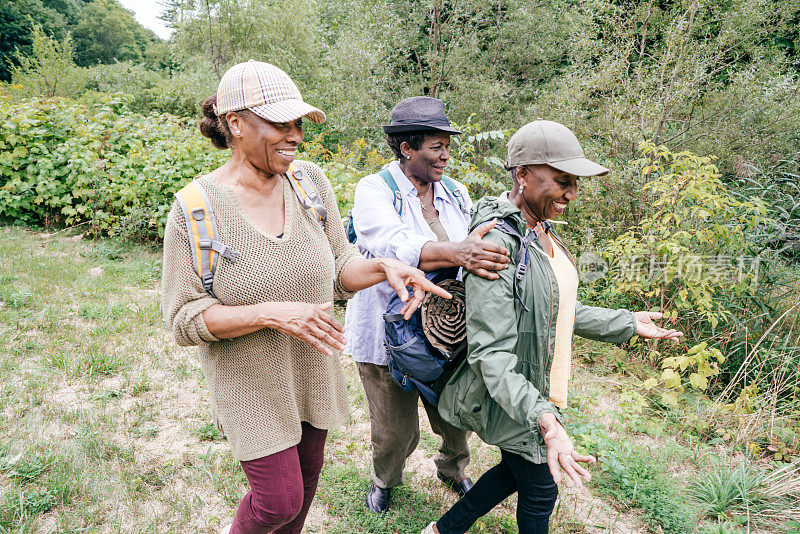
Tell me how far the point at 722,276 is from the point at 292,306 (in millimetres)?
4096

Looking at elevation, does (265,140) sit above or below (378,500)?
above

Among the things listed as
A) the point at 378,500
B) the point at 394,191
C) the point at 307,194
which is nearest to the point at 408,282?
the point at 307,194

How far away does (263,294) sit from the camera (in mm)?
1758

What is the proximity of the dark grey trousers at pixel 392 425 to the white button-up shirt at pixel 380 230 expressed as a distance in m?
0.14

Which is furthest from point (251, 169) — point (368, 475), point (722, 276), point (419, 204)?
point (722, 276)

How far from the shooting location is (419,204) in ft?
8.34

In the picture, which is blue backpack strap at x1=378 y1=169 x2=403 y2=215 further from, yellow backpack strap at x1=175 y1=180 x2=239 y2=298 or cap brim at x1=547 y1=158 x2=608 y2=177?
yellow backpack strap at x1=175 y1=180 x2=239 y2=298

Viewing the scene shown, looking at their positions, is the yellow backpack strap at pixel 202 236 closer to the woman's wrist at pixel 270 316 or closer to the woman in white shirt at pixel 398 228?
the woman's wrist at pixel 270 316

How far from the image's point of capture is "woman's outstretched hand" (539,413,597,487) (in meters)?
1.60

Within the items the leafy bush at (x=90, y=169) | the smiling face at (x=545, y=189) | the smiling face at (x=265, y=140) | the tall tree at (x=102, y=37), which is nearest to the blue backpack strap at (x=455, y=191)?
the smiling face at (x=545, y=189)

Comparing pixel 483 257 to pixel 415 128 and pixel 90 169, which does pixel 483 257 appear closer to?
pixel 415 128

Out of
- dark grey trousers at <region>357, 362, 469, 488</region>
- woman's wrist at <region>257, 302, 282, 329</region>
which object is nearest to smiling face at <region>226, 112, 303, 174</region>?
woman's wrist at <region>257, 302, 282, 329</region>

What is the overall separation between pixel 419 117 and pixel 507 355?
4.23 ft

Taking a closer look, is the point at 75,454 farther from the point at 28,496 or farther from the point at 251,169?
the point at 251,169
